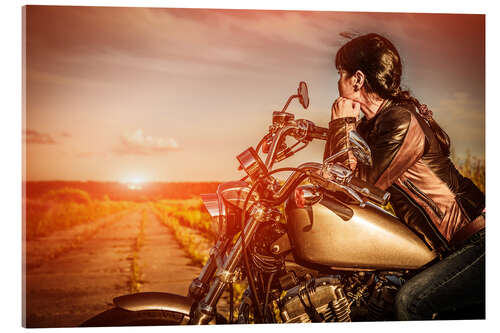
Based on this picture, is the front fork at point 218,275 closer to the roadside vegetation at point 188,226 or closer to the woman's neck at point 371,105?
the woman's neck at point 371,105

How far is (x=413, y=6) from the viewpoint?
3.37 m

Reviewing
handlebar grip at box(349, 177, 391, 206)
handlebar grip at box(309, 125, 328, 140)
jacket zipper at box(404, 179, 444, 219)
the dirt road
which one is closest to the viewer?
handlebar grip at box(349, 177, 391, 206)

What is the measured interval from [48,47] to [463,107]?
10.3 feet

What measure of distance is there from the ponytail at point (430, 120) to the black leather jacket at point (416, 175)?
74 mm

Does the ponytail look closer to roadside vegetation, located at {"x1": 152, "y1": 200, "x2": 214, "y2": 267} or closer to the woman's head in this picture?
the woman's head

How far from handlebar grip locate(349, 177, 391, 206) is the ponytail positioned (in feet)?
2.52

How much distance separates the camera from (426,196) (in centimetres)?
219

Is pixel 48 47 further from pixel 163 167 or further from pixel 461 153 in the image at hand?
pixel 461 153

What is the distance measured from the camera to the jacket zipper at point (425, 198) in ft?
7.10

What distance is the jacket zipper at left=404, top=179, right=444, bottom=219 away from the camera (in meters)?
2.16

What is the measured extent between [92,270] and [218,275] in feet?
6.75

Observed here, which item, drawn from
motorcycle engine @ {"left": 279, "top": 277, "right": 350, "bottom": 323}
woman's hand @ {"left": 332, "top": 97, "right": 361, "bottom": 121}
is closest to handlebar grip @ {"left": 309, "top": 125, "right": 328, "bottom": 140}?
woman's hand @ {"left": 332, "top": 97, "right": 361, "bottom": 121}

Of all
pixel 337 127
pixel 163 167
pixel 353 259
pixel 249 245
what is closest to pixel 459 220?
pixel 353 259

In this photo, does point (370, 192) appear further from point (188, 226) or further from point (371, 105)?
point (188, 226)
